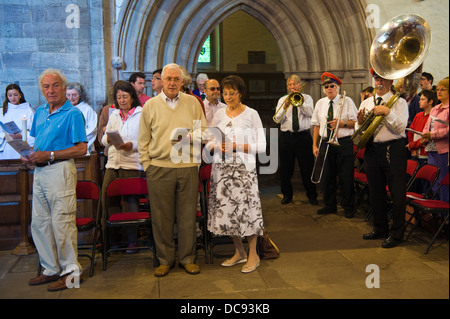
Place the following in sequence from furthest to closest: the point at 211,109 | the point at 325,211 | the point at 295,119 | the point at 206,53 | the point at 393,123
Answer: the point at 206,53 → the point at 295,119 → the point at 325,211 → the point at 211,109 → the point at 393,123

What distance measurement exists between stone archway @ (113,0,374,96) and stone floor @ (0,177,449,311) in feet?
11.7

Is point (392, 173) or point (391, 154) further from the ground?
point (391, 154)

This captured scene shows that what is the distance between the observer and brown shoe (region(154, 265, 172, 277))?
395cm

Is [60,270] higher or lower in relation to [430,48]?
lower

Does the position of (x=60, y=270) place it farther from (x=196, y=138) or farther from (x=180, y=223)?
(x=196, y=138)

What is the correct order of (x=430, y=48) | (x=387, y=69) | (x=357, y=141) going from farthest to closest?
(x=357, y=141) < (x=387, y=69) < (x=430, y=48)

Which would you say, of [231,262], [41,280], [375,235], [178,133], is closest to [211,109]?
[178,133]

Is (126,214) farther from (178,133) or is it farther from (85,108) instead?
(85,108)

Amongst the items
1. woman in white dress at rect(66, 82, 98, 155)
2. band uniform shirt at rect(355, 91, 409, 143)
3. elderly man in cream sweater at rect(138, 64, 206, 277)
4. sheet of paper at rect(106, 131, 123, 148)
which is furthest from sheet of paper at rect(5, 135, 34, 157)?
band uniform shirt at rect(355, 91, 409, 143)

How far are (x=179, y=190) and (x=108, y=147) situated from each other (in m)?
1.09

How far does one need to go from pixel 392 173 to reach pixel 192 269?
206 cm

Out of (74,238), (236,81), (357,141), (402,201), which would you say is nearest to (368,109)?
(357,141)

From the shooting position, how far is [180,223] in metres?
4.04

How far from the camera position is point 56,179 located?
12.2 ft
